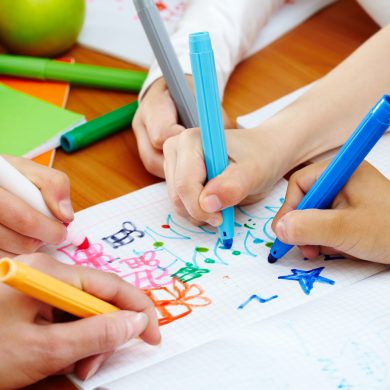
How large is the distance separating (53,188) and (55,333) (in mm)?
163

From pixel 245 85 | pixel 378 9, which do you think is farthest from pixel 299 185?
pixel 378 9

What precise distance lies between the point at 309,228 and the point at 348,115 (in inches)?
8.0

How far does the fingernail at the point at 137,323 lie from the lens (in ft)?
A: 1.48

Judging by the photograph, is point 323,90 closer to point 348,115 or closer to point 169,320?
point 348,115

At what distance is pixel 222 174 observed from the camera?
1.82ft

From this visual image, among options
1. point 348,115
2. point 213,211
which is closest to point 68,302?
point 213,211

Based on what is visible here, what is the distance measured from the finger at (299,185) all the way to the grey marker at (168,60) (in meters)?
0.13

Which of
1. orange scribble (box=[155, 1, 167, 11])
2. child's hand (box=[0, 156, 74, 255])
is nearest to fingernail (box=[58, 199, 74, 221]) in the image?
child's hand (box=[0, 156, 74, 255])

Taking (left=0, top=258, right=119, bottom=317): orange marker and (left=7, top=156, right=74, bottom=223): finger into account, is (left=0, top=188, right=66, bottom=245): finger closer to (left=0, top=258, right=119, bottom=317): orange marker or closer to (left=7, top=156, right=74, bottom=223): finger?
(left=7, top=156, right=74, bottom=223): finger

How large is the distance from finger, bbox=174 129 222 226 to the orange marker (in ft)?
0.40

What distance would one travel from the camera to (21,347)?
44 centimetres

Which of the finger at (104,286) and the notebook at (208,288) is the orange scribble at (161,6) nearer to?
the notebook at (208,288)

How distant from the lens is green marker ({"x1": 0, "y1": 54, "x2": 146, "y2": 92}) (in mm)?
802

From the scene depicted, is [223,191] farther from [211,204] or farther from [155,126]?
[155,126]
